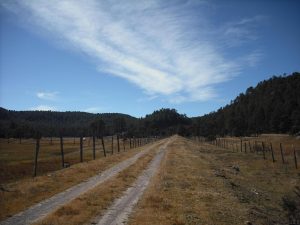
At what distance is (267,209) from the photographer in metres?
25.2

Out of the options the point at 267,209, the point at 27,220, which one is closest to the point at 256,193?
the point at 267,209

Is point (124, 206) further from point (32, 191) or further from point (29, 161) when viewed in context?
point (29, 161)

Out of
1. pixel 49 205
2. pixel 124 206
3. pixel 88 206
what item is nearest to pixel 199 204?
pixel 124 206

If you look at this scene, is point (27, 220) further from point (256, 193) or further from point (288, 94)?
point (288, 94)

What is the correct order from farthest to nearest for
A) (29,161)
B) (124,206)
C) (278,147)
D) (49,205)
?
(278,147), (29,161), (49,205), (124,206)

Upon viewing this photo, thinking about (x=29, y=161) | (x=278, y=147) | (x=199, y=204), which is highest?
(x=278, y=147)

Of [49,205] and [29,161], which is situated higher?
[29,161]

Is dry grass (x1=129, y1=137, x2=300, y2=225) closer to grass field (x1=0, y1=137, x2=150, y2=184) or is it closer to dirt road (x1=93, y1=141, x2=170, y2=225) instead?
dirt road (x1=93, y1=141, x2=170, y2=225)

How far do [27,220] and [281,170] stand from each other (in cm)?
4411

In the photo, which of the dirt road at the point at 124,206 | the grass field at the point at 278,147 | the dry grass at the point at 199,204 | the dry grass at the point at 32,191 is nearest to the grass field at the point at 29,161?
the dry grass at the point at 32,191

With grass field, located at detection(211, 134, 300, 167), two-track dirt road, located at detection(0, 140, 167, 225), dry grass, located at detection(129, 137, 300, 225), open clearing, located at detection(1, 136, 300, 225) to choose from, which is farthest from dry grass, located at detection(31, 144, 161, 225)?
grass field, located at detection(211, 134, 300, 167)

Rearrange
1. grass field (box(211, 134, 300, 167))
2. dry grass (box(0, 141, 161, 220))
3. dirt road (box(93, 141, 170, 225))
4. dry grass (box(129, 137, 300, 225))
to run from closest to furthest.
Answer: dirt road (box(93, 141, 170, 225)), dry grass (box(129, 137, 300, 225)), dry grass (box(0, 141, 161, 220)), grass field (box(211, 134, 300, 167))

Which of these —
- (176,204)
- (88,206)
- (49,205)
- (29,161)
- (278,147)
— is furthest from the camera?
(278,147)

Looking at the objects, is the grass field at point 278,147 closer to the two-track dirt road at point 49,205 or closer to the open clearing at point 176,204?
the open clearing at point 176,204
